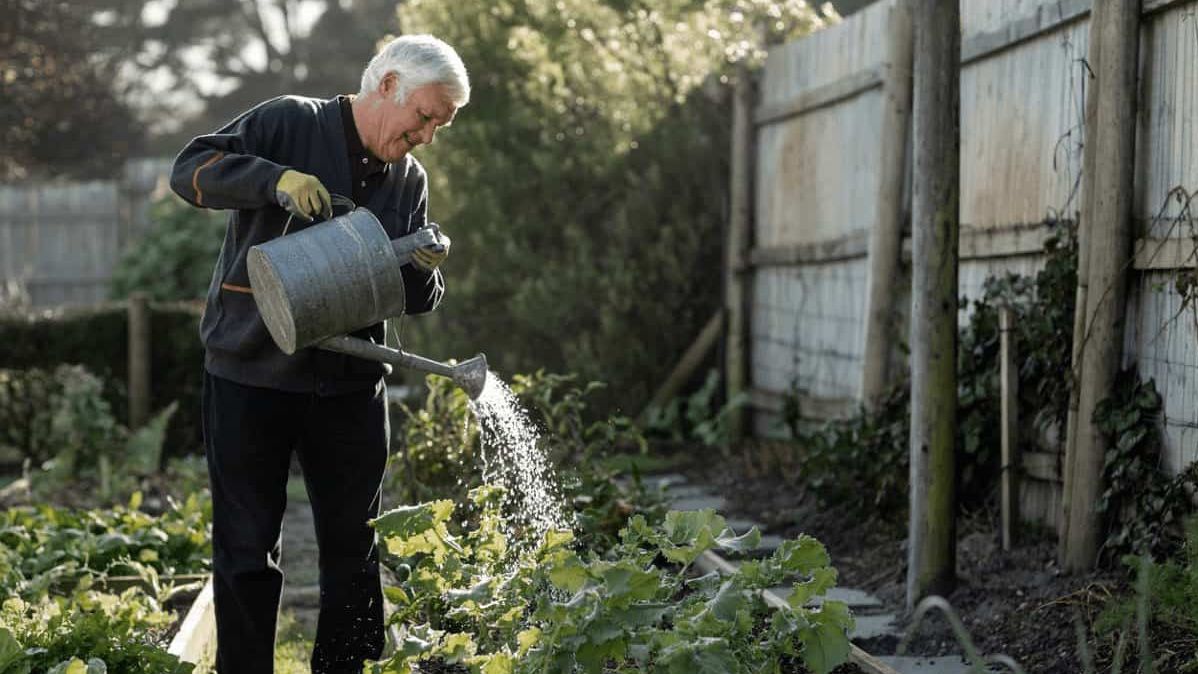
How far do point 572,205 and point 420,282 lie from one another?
18.4ft

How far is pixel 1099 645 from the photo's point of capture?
365 cm

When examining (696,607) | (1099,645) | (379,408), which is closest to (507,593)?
(696,607)

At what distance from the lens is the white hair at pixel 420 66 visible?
3.29m

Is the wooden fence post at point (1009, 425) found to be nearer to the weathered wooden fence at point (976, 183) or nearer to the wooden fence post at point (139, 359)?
the weathered wooden fence at point (976, 183)

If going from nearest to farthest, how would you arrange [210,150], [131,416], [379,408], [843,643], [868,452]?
[843,643]
[210,150]
[379,408]
[868,452]
[131,416]

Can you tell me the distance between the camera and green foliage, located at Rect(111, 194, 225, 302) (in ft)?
45.3

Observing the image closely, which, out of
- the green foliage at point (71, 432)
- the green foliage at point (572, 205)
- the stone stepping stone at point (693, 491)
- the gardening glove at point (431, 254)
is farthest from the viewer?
the green foliage at point (572, 205)

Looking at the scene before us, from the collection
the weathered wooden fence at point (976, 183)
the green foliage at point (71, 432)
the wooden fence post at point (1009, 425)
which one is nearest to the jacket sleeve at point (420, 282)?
the weathered wooden fence at point (976, 183)

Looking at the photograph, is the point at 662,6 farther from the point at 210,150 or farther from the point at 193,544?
the point at 210,150

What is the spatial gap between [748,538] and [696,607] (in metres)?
0.21

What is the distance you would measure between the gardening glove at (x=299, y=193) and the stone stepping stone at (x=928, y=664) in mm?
1845

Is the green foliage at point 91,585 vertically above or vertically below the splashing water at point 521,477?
below

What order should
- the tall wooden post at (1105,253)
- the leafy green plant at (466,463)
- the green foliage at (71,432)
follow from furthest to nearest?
1. the green foliage at (71,432)
2. the leafy green plant at (466,463)
3. the tall wooden post at (1105,253)

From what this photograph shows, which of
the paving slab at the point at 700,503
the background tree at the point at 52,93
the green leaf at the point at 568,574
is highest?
the background tree at the point at 52,93
